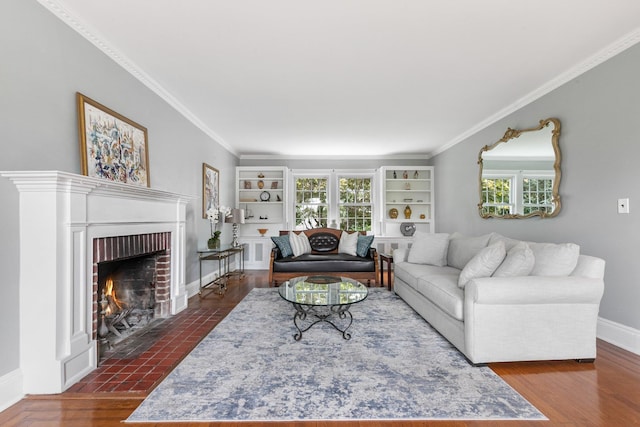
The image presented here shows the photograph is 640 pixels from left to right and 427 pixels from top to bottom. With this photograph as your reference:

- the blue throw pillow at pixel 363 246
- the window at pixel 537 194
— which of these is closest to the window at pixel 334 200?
the blue throw pillow at pixel 363 246

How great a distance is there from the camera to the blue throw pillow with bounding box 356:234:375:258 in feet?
16.6

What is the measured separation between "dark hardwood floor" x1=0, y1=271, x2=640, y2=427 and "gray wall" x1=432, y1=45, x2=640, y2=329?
653mm

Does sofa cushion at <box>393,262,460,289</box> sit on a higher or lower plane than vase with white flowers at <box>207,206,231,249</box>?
lower

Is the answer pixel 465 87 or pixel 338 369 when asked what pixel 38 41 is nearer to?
pixel 338 369

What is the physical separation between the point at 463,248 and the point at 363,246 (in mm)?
1811

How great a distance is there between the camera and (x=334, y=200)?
22.3 ft

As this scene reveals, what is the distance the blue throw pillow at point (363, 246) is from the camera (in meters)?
5.06

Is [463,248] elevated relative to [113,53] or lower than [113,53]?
lower

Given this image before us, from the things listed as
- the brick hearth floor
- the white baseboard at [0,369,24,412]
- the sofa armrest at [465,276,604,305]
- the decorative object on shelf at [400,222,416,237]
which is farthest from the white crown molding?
the white baseboard at [0,369,24,412]

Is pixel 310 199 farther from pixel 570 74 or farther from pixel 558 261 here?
pixel 558 261

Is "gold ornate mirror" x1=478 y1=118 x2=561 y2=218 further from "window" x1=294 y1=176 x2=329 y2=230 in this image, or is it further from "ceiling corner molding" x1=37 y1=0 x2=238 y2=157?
"ceiling corner molding" x1=37 y1=0 x2=238 y2=157

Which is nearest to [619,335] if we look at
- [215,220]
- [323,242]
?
[323,242]

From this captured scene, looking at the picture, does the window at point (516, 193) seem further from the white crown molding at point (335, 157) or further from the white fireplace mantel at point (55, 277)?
the white fireplace mantel at point (55, 277)

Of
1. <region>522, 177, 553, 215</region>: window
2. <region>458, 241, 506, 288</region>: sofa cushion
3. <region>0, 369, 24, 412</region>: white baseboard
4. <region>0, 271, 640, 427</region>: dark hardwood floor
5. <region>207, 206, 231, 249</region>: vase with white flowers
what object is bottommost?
<region>0, 271, 640, 427</region>: dark hardwood floor
